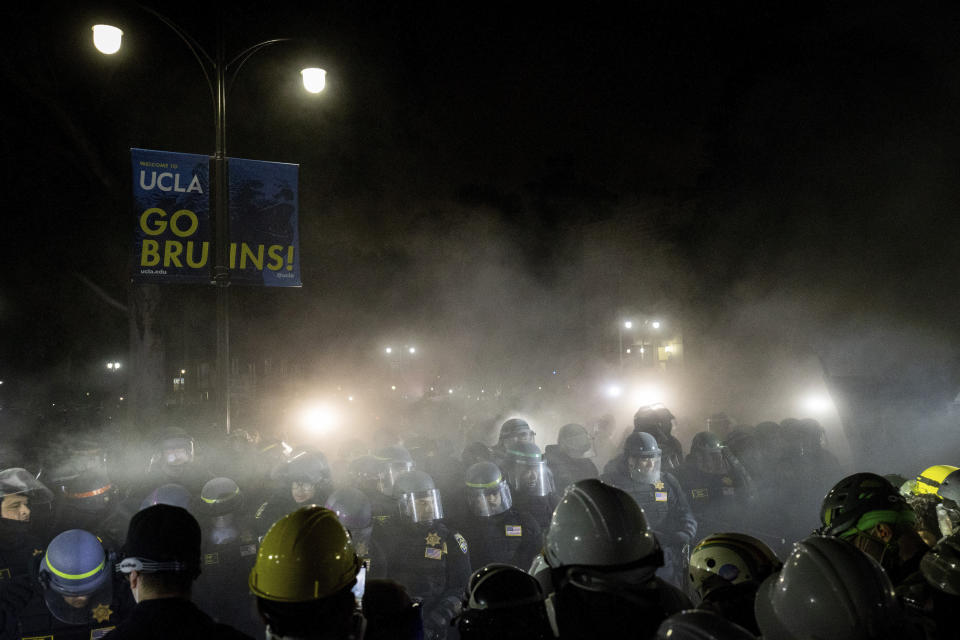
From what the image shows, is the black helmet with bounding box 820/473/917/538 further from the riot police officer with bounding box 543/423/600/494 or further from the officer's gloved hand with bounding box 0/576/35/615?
the officer's gloved hand with bounding box 0/576/35/615

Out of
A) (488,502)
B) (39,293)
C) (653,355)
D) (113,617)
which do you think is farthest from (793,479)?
(39,293)

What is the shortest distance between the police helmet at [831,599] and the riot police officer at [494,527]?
4.20 m

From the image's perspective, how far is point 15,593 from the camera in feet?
13.8

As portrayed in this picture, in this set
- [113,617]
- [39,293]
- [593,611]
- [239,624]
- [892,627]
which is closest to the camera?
[892,627]

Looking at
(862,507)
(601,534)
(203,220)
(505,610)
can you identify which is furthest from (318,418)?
(601,534)

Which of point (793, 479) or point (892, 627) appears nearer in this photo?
point (892, 627)

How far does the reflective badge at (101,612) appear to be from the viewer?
4008mm

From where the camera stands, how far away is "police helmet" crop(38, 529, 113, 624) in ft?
12.8

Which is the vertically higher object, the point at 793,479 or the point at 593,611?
the point at 593,611

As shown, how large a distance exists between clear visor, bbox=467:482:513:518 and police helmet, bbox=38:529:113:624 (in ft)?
10.6

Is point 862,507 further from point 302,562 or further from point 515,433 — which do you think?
point 515,433

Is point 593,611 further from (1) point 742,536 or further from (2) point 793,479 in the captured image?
(2) point 793,479

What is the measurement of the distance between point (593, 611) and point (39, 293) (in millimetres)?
17550

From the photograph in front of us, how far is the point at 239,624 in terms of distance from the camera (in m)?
5.13
